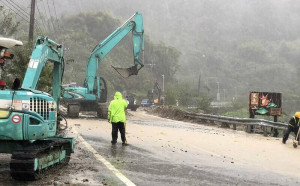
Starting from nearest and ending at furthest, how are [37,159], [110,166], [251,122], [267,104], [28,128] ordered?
[37,159] < [28,128] < [110,166] < [251,122] < [267,104]

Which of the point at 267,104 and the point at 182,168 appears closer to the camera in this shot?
the point at 182,168

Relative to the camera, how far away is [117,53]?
126 metres

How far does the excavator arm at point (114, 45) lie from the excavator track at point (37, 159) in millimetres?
19234

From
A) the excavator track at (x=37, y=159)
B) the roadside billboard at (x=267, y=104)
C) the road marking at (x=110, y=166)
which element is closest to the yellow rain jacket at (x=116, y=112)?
the road marking at (x=110, y=166)

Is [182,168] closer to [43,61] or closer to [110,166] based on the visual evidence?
[110,166]

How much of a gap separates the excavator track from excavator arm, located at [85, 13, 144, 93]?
19.2 meters

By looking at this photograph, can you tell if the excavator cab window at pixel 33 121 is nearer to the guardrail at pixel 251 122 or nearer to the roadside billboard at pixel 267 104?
the guardrail at pixel 251 122

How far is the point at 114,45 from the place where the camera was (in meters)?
28.4

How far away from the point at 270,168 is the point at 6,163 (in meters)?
6.25

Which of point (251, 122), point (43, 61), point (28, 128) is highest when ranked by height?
point (43, 61)

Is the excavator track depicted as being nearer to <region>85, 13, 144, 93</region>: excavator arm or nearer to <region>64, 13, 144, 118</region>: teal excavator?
<region>64, 13, 144, 118</region>: teal excavator

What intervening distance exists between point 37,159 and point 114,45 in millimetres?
22236

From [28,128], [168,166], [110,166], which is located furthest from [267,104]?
[28,128]

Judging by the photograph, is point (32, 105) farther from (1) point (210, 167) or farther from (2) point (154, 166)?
(1) point (210, 167)
